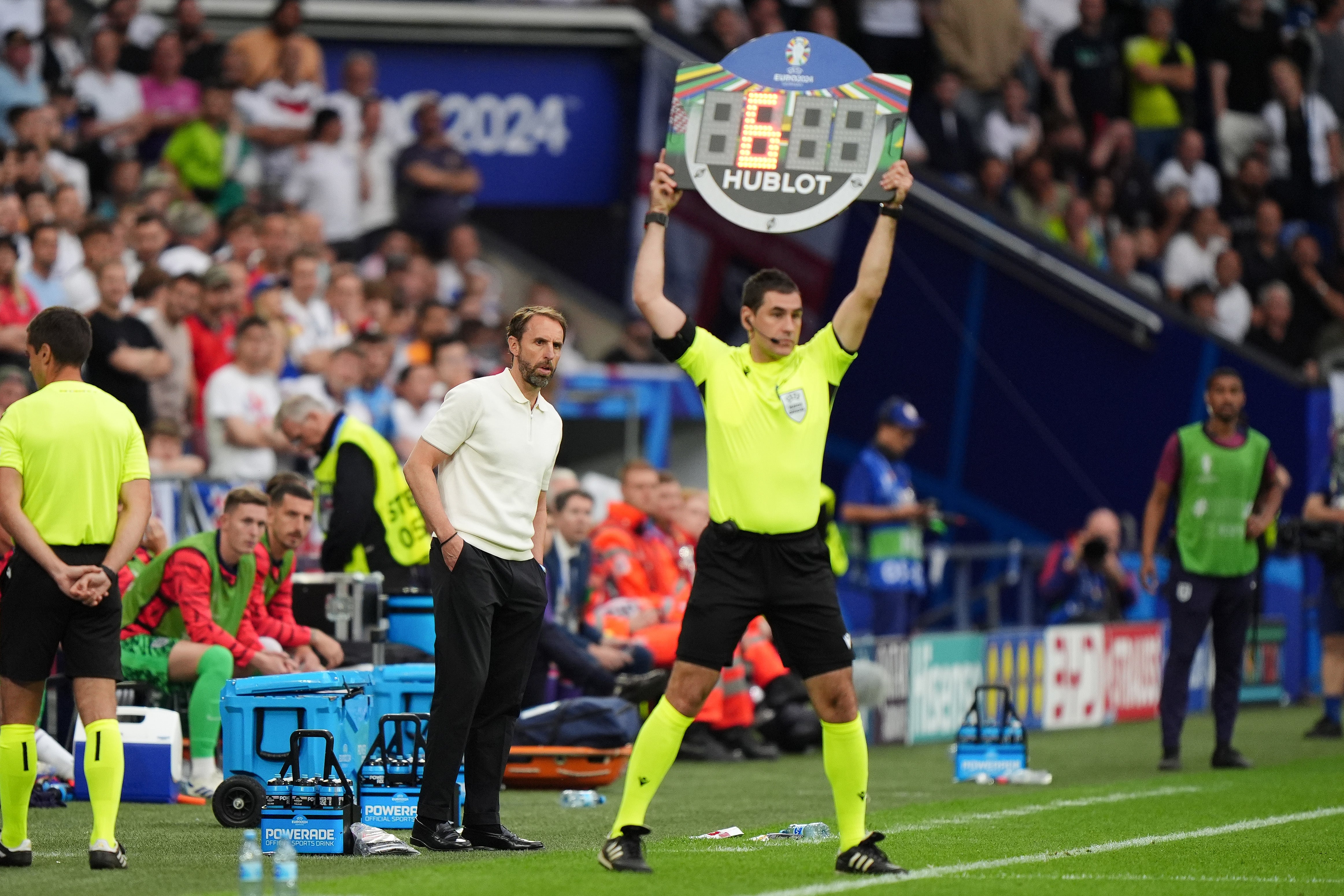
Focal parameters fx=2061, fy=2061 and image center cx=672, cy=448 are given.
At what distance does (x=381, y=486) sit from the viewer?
36.3 feet

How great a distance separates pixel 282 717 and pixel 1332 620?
856 cm

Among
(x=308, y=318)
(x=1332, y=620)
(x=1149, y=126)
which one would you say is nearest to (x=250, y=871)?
(x=308, y=318)

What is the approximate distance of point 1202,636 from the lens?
1240 cm

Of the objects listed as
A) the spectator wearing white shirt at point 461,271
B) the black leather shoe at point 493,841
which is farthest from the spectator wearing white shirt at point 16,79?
the black leather shoe at point 493,841

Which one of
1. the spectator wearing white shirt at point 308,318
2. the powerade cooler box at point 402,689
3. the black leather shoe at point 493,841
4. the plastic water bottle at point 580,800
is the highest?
the spectator wearing white shirt at point 308,318

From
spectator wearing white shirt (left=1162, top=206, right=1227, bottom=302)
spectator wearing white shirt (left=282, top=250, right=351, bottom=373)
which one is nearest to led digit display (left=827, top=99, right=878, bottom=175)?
spectator wearing white shirt (left=282, top=250, right=351, bottom=373)

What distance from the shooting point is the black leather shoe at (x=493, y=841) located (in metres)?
8.02

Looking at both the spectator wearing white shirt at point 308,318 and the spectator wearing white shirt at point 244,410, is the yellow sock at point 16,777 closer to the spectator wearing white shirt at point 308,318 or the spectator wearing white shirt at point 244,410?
the spectator wearing white shirt at point 244,410

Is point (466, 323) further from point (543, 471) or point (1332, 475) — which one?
point (543, 471)

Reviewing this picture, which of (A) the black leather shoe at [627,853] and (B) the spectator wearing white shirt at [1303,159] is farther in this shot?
(B) the spectator wearing white shirt at [1303,159]

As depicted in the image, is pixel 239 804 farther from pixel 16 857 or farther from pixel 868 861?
pixel 868 861

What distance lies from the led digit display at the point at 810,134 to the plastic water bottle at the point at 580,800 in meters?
3.63

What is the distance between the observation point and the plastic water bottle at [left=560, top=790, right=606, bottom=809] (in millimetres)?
10133

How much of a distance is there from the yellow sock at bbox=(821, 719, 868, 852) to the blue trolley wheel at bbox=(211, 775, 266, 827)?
9.57ft
